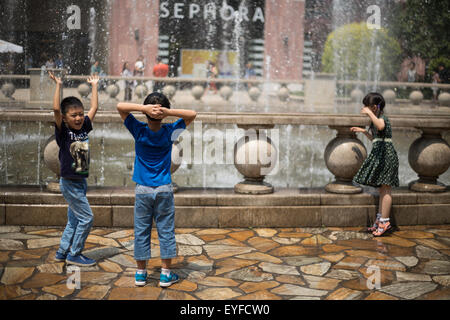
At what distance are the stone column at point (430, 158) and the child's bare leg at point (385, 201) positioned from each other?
763 mm

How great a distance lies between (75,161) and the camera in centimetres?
422

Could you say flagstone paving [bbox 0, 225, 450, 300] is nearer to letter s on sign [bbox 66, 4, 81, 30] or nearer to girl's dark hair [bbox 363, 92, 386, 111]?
girl's dark hair [bbox 363, 92, 386, 111]

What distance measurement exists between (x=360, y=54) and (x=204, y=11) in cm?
1169

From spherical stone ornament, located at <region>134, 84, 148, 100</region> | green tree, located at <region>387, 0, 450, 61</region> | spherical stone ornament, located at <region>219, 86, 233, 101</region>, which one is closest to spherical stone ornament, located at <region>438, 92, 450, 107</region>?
green tree, located at <region>387, 0, 450, 61</region>

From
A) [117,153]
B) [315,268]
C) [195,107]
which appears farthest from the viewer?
[195,107]

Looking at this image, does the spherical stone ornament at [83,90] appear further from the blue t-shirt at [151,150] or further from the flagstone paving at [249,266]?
the blue t-shirt at [151,150]

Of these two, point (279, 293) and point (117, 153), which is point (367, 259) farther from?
point (117, 153)

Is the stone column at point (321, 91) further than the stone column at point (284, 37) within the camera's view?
No

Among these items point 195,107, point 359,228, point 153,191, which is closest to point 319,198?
point 359,228

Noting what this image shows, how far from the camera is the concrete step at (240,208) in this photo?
5.43 meters

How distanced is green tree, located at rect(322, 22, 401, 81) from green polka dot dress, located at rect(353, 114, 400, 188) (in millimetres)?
24230

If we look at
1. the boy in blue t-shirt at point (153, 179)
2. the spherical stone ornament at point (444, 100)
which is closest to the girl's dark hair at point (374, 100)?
the boy in blue t-shirt at point (153, 179)

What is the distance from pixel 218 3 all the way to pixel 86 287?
105 feet
